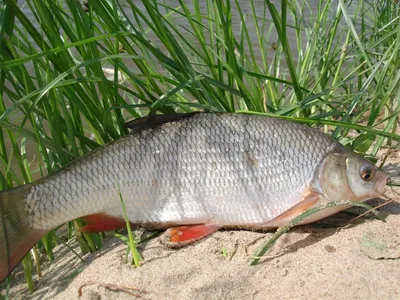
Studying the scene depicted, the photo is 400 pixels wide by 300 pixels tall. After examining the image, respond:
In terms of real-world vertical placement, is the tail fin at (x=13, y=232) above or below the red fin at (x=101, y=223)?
above

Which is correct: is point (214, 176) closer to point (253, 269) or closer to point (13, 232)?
point (253, 269)

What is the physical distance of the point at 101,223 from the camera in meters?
2.08

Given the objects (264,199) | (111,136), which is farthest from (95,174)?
(264,199)

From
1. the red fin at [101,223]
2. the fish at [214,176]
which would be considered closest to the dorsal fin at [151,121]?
the fish at [214,176]

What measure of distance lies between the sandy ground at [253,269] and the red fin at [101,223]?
10 cm

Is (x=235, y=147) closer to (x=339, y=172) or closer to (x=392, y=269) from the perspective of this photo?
(x=339, y=172)

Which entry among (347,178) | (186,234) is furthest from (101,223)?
(347,178)

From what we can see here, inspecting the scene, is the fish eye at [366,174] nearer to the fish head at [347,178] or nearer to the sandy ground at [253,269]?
the fish head at [347,178]

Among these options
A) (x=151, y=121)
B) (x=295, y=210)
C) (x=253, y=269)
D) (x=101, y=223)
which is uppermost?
(x=151, y=121)

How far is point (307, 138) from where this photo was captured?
214cm

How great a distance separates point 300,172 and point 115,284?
862 millimetres

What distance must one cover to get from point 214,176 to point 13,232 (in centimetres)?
81

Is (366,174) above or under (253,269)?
above

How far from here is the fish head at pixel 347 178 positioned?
6.87 ft
